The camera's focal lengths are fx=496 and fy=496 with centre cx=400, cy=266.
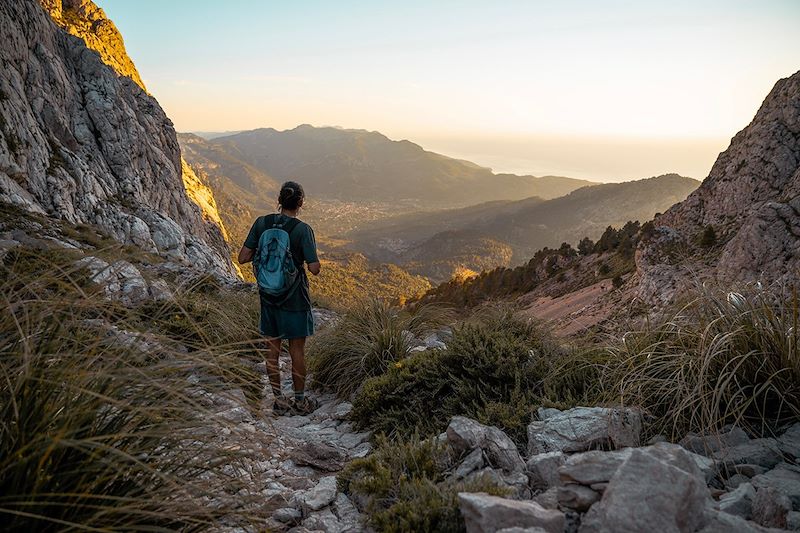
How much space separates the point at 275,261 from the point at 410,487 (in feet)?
9.85

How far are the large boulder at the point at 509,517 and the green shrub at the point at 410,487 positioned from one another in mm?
282

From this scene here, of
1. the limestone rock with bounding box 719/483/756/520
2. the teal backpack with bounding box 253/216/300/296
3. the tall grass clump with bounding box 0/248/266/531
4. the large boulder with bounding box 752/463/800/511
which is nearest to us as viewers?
the tall grass clump with bounding box 0/248/266/531

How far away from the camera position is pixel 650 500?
201 cm

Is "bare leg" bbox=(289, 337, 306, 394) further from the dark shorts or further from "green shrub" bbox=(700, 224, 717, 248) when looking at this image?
"green shrub" bbox=(700, 224, 717, 248)

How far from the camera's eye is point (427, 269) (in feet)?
333

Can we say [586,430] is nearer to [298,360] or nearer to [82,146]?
[298,360]

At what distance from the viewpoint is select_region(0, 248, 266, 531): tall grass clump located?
5.77 ft

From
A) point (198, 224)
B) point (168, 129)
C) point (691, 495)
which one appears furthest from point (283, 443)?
point (168, 129)

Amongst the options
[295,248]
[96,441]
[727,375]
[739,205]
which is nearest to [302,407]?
[295,248]

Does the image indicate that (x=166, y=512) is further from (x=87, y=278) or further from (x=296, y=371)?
(x=296, y=371)

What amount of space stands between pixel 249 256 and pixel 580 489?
4.02m

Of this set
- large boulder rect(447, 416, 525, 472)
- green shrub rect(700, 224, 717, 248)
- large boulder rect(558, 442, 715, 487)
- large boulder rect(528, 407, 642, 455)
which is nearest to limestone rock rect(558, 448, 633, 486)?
large boulder rect(558, 442, 715, 487)

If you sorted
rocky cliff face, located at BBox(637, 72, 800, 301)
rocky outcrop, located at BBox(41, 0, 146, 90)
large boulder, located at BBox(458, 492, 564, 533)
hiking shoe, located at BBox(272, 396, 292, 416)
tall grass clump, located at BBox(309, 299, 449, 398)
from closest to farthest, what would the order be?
large boulder, located at BBox(458, 492, 564, 533)
hiking shoe, located at BBox(272, 396, 292, 416)
tall grass clump, located at BBox(309, 299, 449, 398)
rocky cliff face, located at BBox(637, 72, 800, 301)
rocky outcrop, located at BBox(41, 0, 146, 90)

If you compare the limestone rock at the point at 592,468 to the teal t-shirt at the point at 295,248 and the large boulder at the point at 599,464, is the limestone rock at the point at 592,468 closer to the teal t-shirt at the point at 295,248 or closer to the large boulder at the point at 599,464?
the large boulder at the point at 599,464
